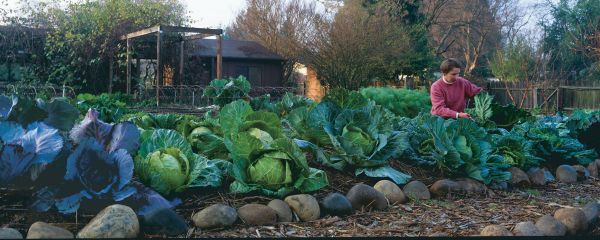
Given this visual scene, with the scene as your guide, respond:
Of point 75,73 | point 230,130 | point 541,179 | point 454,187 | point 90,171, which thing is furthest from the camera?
point 75,73

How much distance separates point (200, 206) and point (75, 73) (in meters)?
16.3

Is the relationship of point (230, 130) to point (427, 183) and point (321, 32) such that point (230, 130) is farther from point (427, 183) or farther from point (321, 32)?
point (321, 32)

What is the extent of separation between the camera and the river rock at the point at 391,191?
3.88 m

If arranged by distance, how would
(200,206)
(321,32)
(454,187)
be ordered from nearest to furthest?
(200,206), (454,187), (321,32)

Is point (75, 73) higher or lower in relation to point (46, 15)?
lower

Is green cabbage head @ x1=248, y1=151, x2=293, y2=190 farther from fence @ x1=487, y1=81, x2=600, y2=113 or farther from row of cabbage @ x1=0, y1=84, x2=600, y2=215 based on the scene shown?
fence @ x1=487, y1=81, x2=600, y2=113

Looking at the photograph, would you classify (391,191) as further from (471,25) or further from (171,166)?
(471,25)

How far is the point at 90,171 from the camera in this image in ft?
9.33

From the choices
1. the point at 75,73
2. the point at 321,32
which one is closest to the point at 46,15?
the point at 75,73

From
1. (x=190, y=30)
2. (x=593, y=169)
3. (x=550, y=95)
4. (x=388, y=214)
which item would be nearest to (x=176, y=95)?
(x=190, y=30)

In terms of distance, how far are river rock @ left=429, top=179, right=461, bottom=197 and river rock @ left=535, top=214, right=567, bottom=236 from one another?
87 centimetres

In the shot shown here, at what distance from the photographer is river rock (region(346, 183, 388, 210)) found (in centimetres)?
362

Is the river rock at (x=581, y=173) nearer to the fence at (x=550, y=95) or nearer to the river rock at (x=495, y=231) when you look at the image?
the river rock at (x=495, y=231)

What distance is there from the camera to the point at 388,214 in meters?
3.58
